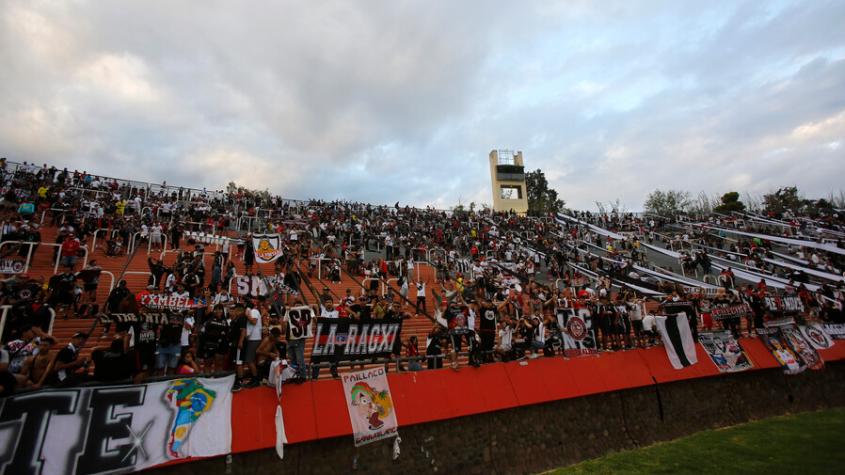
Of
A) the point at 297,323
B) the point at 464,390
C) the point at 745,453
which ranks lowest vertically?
the point at 745,453

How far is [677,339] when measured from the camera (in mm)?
13039

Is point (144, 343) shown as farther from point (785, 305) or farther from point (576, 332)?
point (785, 305)

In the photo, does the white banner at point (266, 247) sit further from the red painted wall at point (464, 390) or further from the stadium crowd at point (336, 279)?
the red painted wall at point (464, 390)

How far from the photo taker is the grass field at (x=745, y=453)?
8.83m

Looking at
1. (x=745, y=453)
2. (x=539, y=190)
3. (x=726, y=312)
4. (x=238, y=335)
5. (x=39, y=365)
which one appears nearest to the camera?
(x=39, y=365)

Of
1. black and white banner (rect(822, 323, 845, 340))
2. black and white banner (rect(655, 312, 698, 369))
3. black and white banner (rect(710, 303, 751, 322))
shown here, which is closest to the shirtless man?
black and white banner (rect(655, 312, 698, 369))

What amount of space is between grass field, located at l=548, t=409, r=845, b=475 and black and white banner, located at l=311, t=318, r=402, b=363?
15.4ft

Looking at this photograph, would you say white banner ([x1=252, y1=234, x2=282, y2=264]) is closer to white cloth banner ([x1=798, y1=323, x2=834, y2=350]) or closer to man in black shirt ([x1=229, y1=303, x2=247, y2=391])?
man in black shirt ([x1=229, y1=303, x2=247, y2=391])

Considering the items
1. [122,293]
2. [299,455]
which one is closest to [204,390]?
[299,455]

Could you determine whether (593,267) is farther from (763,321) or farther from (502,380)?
(502,380)

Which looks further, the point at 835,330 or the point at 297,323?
the point at 835,330

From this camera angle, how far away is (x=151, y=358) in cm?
829

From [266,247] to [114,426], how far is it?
30.9ft

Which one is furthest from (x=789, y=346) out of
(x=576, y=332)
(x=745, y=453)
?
(x=576, y=332)
